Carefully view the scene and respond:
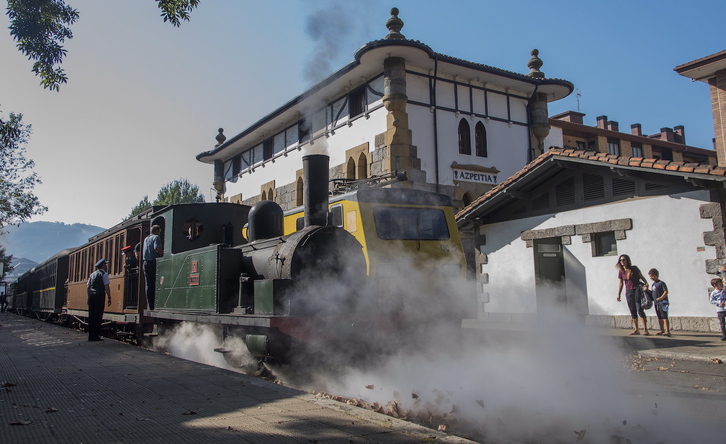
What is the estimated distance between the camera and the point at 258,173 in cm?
2417

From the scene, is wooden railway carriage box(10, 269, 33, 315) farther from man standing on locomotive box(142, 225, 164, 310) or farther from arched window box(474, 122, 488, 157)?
arched window box(474, 122, 488, 157)

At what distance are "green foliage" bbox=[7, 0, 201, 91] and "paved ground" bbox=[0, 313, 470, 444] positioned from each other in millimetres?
4484

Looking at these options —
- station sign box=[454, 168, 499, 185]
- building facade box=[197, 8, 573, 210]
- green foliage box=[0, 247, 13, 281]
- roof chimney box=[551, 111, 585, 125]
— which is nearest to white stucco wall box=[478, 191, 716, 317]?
station sign box=[454, 168, 499, 185]

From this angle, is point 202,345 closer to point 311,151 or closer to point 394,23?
point 311,151

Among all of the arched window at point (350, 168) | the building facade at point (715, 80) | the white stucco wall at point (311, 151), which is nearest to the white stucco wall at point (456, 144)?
the white stucco wall at point (311, 151)

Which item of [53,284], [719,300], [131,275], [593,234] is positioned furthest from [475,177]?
[53,284]

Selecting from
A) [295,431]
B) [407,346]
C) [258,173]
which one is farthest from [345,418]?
[258,173]

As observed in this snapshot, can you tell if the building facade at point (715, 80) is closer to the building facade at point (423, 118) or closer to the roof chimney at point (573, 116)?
the building facade at point (423, 118)

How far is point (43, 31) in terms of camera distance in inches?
319

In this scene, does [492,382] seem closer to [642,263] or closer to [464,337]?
[464,337]

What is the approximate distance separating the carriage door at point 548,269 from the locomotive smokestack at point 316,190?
756 centimetres

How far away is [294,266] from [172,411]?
2.52 metres

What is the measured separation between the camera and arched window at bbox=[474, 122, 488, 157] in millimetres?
18000

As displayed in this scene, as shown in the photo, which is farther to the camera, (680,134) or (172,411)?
(680,134)
